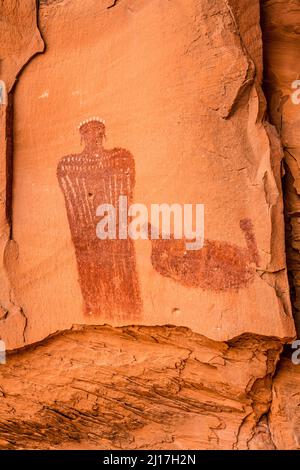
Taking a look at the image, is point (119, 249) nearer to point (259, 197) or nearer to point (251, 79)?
point (259, 197)

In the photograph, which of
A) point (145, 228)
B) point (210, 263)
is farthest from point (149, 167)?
point (210, 263)

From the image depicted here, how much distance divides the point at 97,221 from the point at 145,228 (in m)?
0.20

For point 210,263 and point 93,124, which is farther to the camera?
point 93,124

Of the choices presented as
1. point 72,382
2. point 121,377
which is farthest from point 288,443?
point 72,382

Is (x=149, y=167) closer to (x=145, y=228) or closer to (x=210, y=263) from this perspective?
(x=145, y=228)

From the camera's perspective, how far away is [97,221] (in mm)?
2227

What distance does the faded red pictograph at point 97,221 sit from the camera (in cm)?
219

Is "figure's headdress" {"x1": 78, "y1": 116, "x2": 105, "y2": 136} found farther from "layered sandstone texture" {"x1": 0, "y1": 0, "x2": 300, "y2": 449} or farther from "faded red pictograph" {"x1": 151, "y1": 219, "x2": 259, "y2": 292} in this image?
"faded red pictograph" {"x1": 151, "y1": 219, "x2": 259, "y2": 292}

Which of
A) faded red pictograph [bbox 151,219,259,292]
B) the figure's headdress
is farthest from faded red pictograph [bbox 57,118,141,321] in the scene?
faded red pictograph [bbox 151,219,259,292]

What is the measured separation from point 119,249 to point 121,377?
53 cm

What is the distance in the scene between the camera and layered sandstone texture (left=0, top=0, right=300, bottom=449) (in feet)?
6.82

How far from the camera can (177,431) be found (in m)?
2.31

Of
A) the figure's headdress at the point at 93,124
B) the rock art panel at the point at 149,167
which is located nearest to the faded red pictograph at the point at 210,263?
the rock art panel at the point at 149,167

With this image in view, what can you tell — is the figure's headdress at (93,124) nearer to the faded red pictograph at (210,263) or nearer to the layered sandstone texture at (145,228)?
the layered sandstone texture at (145,228)
